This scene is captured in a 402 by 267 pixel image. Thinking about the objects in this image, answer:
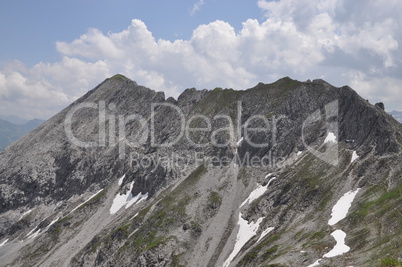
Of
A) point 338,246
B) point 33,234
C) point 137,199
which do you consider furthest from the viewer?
point 33,234

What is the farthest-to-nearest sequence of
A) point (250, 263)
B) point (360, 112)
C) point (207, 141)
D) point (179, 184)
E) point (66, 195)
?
1. point (66, 195)
2. point (207, 141)
3. point (179, 184)
4. point (360, 112)
5. point (250, 263)

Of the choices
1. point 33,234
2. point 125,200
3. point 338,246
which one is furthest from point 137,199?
point 338,246

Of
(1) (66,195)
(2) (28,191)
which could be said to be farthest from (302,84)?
(2) (28,191)

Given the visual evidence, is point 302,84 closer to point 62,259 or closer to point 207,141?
point 207,141

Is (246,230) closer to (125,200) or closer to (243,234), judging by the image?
(243,234)

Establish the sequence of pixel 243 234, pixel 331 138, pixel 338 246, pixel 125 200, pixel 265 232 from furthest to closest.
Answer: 1. pixel 125 200
2. pixel 331 138
3. pixel 243 234
4. pixel 265 232
5. pixel 338 246

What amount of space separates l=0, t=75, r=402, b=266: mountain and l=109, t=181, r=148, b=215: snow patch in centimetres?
69

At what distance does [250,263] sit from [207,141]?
84.9m

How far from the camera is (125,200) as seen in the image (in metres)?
152

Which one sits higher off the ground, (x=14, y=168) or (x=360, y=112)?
(x=14, y=168)

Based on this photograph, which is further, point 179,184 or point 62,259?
point 179,184

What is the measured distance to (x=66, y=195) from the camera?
577ft

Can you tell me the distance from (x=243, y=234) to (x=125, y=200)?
64.5 metres

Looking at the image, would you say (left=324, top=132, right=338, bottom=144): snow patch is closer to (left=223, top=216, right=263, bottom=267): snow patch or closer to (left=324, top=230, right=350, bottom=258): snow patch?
(left=223, top=216, right=263, bottom=267): snow patch
